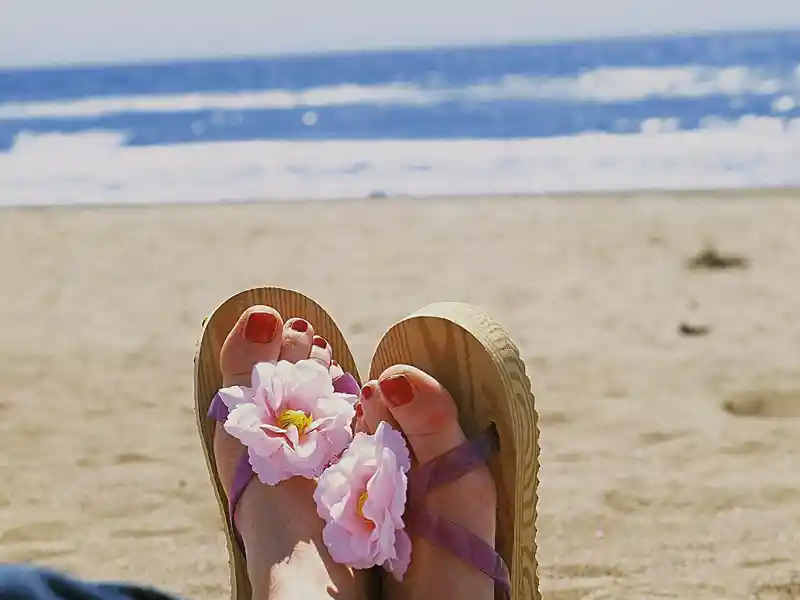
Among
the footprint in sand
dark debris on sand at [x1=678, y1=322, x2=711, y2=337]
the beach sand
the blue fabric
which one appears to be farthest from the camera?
dark debris on sand at [x1=678, y1=322, x2=711, y2=337]

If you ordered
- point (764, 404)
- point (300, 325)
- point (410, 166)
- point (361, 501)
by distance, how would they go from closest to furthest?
point (361, 501)
point (300, 325)
point (764, 404)
point (410, 166)

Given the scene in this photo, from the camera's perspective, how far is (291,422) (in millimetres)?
1285

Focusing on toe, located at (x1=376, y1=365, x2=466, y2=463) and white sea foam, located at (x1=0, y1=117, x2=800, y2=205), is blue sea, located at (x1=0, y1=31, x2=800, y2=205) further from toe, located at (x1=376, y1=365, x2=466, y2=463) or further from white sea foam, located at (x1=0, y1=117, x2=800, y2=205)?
toe, located at (x1=376, y1=365, x2=466, y2=463)

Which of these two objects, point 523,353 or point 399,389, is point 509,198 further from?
point 399,389

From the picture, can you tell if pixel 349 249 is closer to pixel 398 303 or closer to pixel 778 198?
pixel 398 303

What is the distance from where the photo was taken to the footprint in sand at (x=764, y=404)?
2072mm

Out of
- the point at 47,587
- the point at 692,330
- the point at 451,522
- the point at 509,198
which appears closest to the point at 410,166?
the point at 509,198

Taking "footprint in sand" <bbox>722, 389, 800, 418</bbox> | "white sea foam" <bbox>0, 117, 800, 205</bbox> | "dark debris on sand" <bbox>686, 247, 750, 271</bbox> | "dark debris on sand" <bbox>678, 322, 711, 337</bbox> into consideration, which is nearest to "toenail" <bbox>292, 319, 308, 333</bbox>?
"footprint in sand" <bbox>722, 389, 800, 418</bbox>

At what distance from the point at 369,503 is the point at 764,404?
3.98ft

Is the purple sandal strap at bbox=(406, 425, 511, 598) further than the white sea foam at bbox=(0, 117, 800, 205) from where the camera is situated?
No

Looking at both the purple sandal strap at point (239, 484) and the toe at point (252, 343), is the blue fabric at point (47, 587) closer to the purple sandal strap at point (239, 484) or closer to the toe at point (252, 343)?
the purple sandal strap at point (239, 484)


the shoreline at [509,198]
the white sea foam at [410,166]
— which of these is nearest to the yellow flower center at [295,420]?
the shoreline at [509,198]

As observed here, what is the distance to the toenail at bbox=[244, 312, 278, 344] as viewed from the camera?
1.40m

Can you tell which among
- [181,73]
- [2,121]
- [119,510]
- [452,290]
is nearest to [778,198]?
[452,290]
